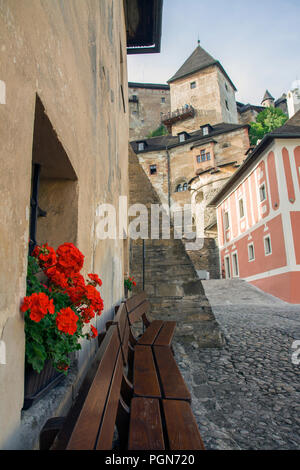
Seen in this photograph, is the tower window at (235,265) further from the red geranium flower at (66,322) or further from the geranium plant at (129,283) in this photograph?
the red geranium flower at (66,322)

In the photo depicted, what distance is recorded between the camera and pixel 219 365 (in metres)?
4.12

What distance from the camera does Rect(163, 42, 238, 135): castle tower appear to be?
39.2m

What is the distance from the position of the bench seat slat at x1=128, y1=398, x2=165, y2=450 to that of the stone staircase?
348 cm

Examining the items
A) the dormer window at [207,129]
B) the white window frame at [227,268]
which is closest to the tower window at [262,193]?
A: the white window frame at [227,268]

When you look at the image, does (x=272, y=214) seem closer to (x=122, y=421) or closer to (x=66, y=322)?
(x=122, y=421)

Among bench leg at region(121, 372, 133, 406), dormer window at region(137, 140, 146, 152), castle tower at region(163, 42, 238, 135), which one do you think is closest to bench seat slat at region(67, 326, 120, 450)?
bench leg at region(121, 372, 133, 406)

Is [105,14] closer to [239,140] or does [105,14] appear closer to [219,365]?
[219,365]

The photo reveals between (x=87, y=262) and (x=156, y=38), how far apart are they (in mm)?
8346

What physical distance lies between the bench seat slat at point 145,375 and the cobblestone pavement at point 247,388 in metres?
0.57

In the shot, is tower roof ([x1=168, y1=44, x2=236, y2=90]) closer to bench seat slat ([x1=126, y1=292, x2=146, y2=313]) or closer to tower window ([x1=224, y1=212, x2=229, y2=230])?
tower window ([x1=224, y1=212, x2=229, y2=230])

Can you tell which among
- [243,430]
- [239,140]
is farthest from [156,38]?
[239,140]

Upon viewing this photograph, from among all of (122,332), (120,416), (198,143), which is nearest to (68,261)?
(120,416)

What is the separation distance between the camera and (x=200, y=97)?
40000 mm

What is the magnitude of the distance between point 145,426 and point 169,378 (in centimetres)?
69
